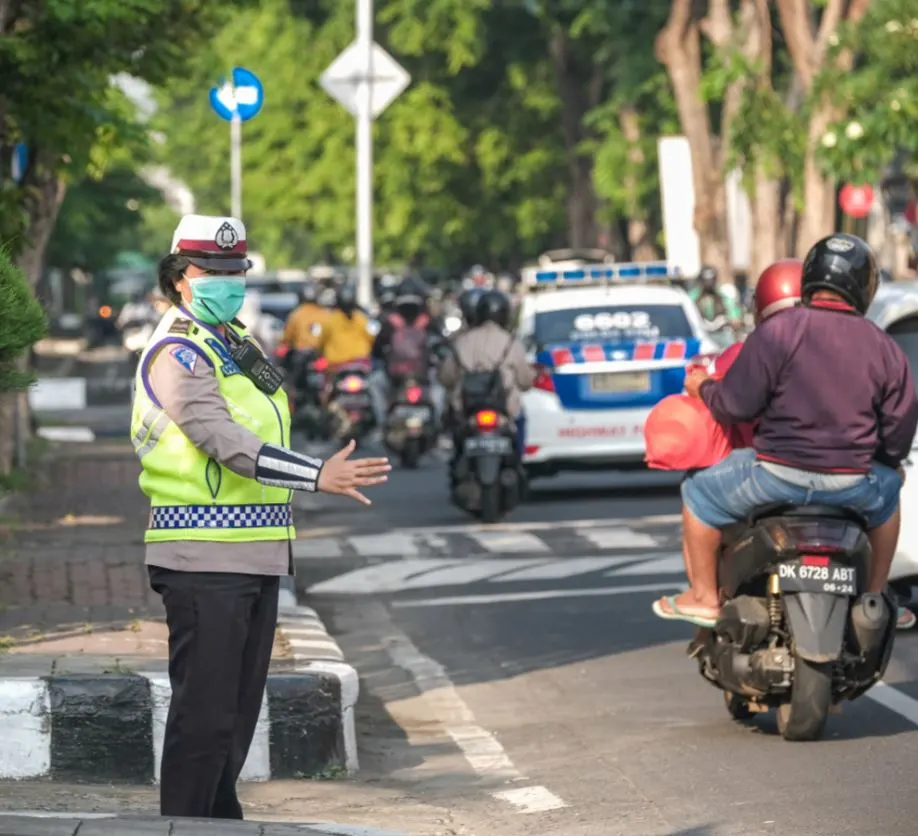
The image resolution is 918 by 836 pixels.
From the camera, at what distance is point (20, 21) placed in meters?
13.5

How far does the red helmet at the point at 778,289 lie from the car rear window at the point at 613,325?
10533 millimetres

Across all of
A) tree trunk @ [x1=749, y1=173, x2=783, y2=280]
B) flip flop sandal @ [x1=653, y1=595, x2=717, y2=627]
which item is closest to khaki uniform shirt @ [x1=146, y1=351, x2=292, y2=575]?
flip flop sandal @ [x1=653, y1=595, x2=717, y2=627]

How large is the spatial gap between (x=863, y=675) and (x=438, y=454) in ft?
54.9

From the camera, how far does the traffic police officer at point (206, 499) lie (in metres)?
6.44

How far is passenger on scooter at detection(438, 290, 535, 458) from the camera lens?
59.0 ft

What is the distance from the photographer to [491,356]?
59.1 ft

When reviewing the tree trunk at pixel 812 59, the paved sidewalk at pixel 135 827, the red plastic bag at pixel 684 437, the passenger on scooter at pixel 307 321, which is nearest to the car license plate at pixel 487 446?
the passenger on scooter at pixel 307 321

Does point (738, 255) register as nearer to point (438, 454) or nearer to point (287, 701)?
point (438, 454)

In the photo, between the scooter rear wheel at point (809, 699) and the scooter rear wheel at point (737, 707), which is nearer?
the scooter rear wheel at point (809, 699)

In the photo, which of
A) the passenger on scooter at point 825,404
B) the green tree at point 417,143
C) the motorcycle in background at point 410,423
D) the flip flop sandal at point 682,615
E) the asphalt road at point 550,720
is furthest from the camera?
the green tree at point 417,143

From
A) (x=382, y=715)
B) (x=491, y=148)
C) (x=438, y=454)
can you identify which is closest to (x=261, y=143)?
(x=491, y=148)

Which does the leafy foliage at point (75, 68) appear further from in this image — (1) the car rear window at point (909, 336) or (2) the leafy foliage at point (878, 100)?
(2) the leafy foliage at point (878, 100)

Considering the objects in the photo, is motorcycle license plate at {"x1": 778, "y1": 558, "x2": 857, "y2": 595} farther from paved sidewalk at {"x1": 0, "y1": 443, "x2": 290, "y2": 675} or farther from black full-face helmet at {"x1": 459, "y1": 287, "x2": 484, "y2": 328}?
black full-face helmet at {"x1": 459, "y1": 287, "x2": 484, "y2": 328}

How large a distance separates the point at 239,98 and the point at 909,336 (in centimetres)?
1241
